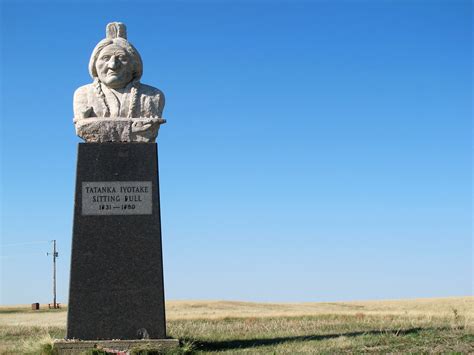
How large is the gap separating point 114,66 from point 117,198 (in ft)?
8.07

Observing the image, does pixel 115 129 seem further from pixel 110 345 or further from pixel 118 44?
pixel 110 345

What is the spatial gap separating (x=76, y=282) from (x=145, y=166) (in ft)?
7.52

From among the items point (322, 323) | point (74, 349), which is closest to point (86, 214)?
point (74, 349)

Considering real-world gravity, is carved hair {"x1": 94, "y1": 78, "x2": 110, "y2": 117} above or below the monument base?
above

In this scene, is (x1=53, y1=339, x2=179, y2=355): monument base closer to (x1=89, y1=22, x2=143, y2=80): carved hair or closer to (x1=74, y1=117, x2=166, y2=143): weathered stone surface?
(x1=74, y1=117, x2=166, y2=143): weathered stone surface

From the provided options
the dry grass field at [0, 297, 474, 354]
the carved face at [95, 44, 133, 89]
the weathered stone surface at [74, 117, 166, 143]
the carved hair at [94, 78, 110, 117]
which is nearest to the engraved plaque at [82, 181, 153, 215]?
the weathered stone surface at [74, 117, 166, 143]

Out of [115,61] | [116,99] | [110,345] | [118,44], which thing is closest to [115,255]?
[110,345]

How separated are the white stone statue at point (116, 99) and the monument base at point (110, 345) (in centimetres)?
345

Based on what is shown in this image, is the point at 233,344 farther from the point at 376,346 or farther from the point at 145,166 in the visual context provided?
the point at 145,166

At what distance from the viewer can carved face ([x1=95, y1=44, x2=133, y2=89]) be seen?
13.3 m

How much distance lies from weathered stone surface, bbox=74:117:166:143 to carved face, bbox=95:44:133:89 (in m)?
0.82

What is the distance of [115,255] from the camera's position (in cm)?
1247

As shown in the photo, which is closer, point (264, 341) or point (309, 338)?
point (264, 341)

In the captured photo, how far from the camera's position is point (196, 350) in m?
12.5
